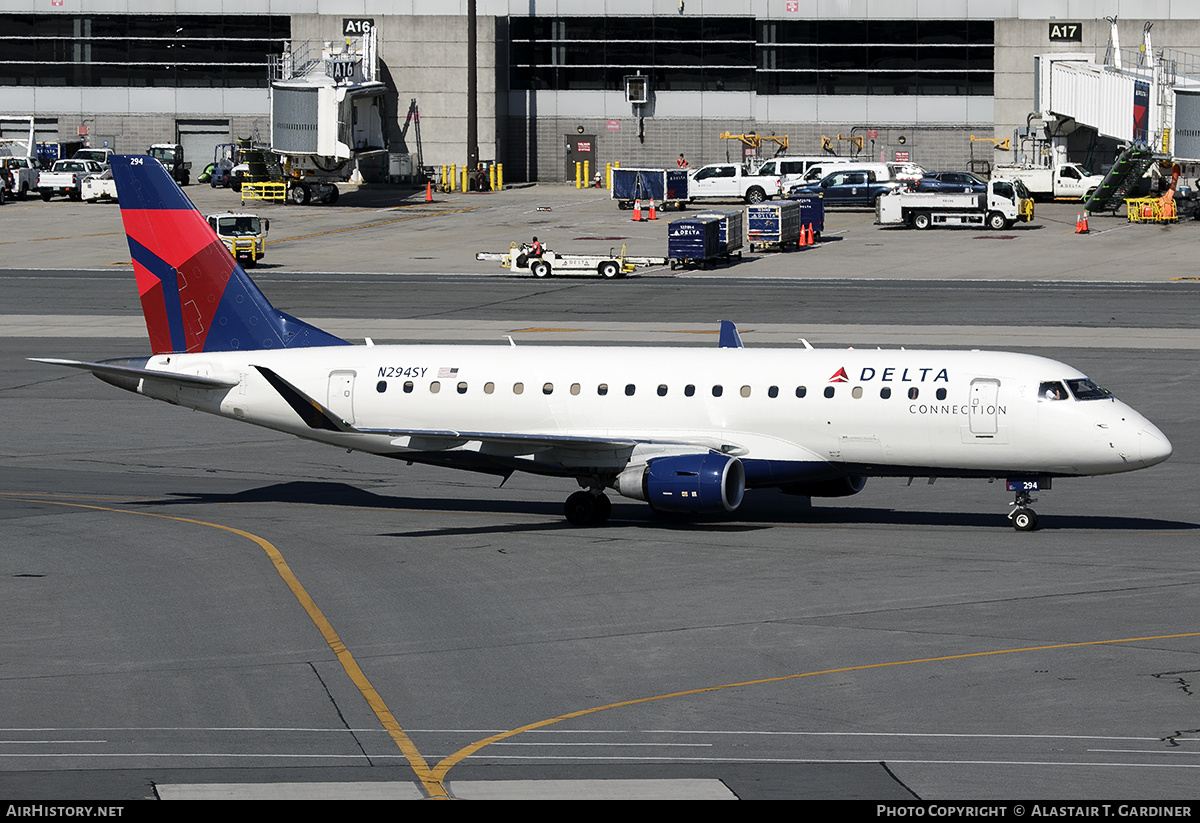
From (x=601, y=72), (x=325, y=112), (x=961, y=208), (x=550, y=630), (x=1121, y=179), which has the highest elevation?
(x=601, y=72)

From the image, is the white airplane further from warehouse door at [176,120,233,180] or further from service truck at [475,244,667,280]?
warehouse door at [176,120,233,180]

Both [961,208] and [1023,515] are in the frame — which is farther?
[961,208]

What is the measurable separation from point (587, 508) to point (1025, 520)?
9780mm

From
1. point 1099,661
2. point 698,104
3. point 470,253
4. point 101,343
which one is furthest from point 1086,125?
point 1099,661

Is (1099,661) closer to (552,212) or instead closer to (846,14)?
(552,212)

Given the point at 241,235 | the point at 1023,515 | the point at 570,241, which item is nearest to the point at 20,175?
the point at 241,235

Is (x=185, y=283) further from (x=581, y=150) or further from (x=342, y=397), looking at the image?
(x=581, y=150)

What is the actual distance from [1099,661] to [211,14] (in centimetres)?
12007

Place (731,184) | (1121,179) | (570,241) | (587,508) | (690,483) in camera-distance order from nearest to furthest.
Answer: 1. (690,483)
2. (587,508)
3. (570,241)
4. (1121,179)
5. (731,184)

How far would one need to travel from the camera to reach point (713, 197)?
11875cm

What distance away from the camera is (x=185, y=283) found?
3934 centimetres

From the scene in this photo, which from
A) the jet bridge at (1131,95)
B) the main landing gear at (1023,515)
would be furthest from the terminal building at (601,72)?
the main landing gear at (1023,515)

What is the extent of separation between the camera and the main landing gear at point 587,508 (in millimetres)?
36312

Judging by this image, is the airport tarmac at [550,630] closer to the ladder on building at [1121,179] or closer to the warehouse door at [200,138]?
the ladder on building at [1121,179]
